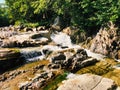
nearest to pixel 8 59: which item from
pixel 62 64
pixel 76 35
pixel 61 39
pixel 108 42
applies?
pixel 62 64

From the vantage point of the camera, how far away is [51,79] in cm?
2338

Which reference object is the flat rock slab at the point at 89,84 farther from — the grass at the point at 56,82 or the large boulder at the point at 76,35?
the large boulder at the point at 76,35

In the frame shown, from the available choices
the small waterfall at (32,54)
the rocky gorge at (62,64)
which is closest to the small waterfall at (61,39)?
the rocky gorge at (62,64)

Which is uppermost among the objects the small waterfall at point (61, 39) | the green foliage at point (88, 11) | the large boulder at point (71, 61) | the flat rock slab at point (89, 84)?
the green foliage at point (88, 11)

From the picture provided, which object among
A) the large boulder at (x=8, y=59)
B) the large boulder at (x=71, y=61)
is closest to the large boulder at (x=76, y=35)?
the large boulder at (x=71, y=61)

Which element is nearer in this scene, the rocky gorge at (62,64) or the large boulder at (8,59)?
the rocky gorge at (62,64)

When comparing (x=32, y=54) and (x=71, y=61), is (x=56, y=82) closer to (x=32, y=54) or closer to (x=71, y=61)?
(x=71, y=61)

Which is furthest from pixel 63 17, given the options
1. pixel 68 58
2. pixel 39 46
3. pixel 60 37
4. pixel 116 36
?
pixel 68 58

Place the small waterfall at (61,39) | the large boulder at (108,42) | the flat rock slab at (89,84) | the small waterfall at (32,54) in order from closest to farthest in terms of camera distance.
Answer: the flat rock slab at (89,84) → the large boulder at (108,42) → the small waterfall at (32,54) → the small waterfall at (61,39)

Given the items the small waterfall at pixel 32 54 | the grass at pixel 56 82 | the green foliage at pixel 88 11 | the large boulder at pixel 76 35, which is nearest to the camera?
the grass at pixel 56 82

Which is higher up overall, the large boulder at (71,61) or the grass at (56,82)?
the large boulder at (71,61)

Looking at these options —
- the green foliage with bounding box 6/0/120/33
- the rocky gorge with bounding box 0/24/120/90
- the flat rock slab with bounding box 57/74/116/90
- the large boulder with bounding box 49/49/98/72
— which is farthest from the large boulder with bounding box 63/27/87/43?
the flat rock slab with bounding box 57/74/116/90

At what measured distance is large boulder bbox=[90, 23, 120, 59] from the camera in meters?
32.0

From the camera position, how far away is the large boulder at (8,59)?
2902cm
